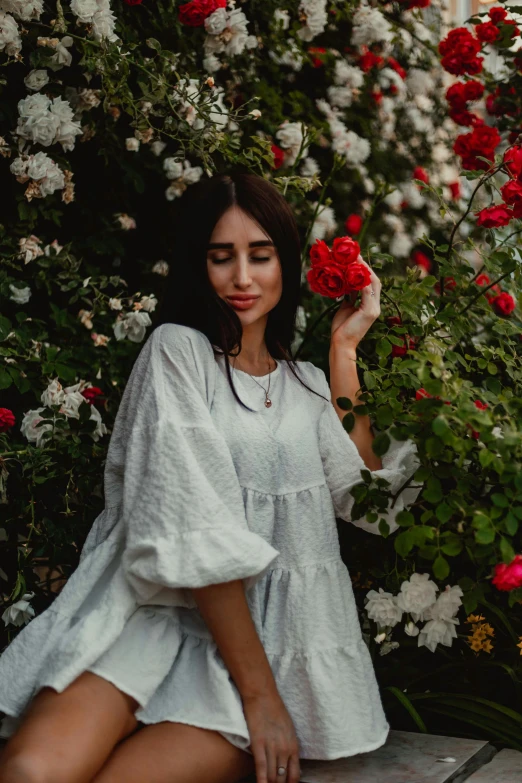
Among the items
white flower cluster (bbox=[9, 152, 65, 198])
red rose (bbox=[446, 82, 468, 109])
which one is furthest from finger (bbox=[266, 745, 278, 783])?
red rose (bbox=[446, 82, 468, 109])

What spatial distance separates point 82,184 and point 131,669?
63.4 inches

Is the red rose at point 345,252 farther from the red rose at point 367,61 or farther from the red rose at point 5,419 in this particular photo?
the red rose at point 367,61

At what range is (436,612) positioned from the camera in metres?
1.92

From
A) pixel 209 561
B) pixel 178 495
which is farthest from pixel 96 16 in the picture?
pixel 209 561

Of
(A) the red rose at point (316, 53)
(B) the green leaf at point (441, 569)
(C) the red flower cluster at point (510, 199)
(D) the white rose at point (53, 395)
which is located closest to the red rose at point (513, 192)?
(C) the red flower cluster at point (510, 199)

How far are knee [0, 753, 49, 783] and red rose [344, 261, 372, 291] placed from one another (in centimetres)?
113

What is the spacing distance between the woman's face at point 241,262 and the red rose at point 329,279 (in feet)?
0.33

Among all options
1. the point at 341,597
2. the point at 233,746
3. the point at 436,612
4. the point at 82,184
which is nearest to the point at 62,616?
the point at 233,746

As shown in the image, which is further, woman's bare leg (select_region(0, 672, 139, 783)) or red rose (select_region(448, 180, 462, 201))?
red rose (select_region(448, 180, 462, 201))

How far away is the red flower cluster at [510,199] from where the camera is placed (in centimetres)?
198

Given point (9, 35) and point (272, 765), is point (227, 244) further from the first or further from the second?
point (272, 765)

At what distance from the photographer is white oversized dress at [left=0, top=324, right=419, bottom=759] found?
166cm

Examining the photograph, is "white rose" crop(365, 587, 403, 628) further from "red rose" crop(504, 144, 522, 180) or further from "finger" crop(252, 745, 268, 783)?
"red rose" crop(504, 144, 522, 180)

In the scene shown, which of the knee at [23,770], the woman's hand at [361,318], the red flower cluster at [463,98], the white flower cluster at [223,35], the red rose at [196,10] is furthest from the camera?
the red flower cluster at [463,98]
